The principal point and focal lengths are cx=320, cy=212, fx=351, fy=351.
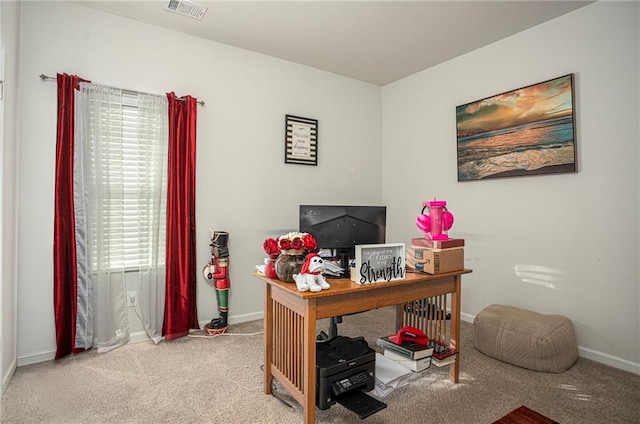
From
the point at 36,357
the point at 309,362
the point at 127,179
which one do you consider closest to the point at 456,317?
the point at 309,362

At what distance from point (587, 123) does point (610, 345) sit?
1699 mm

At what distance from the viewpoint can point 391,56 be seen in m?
3.71

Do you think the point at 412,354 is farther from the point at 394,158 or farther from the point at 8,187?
the point at 8,187

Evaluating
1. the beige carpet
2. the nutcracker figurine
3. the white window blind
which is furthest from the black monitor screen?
the white window blind

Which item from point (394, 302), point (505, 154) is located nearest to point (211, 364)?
point (394, 302)

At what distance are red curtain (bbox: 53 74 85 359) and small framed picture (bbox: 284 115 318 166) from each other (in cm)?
191

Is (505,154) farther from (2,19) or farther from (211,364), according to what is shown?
(2,19)

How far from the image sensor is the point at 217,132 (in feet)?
11.2

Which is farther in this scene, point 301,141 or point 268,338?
point 301,141

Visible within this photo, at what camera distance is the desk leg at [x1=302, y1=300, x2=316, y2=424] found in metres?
1.77

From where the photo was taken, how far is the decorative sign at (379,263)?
1.94m

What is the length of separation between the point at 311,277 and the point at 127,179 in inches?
80.6

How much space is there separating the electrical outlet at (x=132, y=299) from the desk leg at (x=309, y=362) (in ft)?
6.34

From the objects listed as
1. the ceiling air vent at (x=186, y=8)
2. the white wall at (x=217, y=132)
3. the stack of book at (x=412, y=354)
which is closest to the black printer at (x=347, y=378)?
the stack of book at (x=412, y=354)
